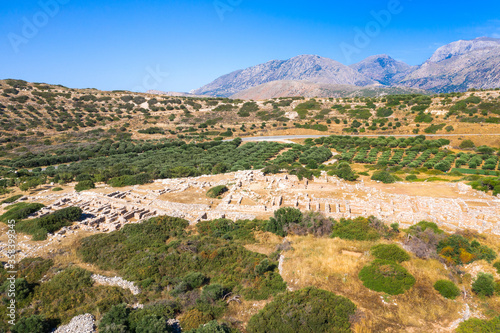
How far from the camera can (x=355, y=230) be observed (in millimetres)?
16844

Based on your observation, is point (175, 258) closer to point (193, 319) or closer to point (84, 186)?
point (193, 319)

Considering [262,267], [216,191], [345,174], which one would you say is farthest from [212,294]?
[345,174]

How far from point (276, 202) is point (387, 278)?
11.6 metres

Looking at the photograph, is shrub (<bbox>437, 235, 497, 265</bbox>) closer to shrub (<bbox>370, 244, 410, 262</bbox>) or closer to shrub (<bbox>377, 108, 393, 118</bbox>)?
shrub (<bbox>370, 244, 410, 262</bbox>)

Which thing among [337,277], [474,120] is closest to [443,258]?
[337,277]

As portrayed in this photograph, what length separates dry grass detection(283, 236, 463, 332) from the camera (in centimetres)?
1009

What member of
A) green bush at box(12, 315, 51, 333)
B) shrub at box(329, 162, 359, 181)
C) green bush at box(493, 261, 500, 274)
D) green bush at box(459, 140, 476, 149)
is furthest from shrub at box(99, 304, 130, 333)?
green bush at box(459, 140, 476, 149)

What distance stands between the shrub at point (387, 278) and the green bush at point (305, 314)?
2.08m

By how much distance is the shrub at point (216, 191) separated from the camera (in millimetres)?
24870

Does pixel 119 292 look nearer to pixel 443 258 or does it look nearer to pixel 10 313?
pixel 10 313

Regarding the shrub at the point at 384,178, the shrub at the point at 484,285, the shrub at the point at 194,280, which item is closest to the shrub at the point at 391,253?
the shrub at the point at 484,285

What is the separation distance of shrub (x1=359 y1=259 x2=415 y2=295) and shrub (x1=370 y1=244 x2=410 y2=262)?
3.56ft

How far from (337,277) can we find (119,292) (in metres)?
11.4

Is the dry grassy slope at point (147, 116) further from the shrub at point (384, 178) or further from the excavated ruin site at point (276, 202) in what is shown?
the excavated ruin site at point (276, 202)
